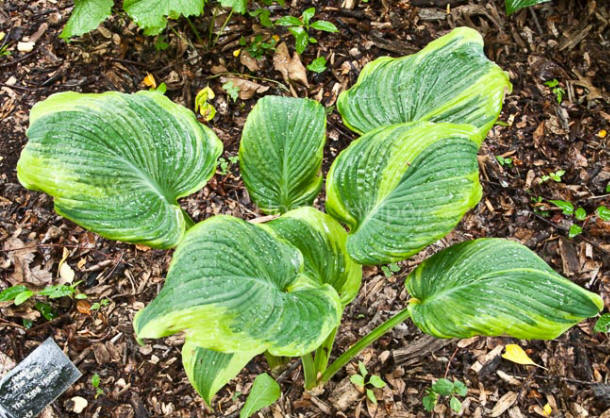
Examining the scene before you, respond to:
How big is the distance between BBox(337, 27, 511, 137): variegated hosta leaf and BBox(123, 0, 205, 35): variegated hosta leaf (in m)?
0.62

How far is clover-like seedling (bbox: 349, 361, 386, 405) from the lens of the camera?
1.54 m

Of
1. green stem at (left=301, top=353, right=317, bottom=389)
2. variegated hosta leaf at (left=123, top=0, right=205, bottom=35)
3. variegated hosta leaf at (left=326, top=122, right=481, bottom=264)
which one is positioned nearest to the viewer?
variegated hosta leaf at (left=326, top=122, right=481, bottom=264)

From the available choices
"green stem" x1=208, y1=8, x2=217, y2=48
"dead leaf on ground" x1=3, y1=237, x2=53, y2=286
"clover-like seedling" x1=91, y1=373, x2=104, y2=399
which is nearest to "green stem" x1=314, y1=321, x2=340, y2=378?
"clover-like seedling" x1=91, y1=373, x2=104, y2=399

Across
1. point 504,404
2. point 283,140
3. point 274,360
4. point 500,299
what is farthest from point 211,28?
point 504,404

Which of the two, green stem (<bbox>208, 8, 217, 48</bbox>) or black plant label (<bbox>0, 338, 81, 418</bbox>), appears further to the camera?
green stem (<bbox>208, 8, 217, 48</bbox>)

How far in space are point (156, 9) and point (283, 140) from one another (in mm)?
694

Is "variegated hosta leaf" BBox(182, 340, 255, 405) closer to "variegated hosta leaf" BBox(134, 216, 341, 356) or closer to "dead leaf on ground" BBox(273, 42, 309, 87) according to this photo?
"variegated hosta leaf" BBox(134, 216, 341, 356)

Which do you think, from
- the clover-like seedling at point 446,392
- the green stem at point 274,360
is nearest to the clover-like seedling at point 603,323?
the clover-like seedling at point 446,392

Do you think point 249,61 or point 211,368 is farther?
point 249,61

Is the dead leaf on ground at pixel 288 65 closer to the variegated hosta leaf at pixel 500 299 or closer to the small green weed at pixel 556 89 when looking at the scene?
the small green weed at pixel 556 89

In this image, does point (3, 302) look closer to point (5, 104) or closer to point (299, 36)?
point (5, 104)

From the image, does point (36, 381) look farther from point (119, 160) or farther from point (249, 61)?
point (249, 61)

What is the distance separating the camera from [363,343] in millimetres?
1359

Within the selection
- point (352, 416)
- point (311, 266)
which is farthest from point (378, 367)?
point (311, 266)
